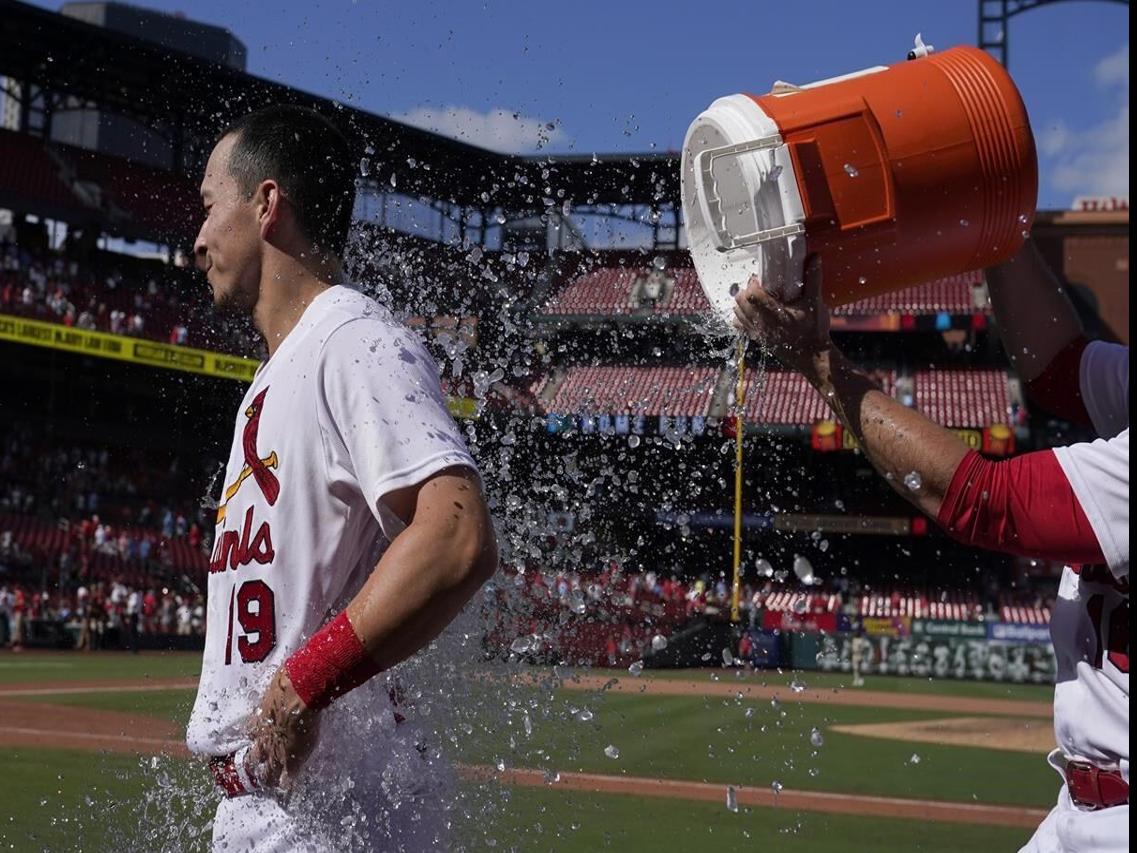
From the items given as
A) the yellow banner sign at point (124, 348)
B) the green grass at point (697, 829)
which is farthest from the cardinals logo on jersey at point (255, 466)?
the yellow banner sign at point (124, 348)

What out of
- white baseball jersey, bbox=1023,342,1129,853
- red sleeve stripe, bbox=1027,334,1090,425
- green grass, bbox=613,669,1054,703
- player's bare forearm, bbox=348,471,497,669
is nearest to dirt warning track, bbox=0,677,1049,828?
red sleeve stripe, bbox=1027,334,1090,425

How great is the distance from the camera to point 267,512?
7.82ft

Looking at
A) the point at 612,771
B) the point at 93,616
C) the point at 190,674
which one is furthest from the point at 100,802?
the point at 93,616

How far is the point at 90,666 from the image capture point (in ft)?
67.6

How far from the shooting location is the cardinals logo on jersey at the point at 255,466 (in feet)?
7.85

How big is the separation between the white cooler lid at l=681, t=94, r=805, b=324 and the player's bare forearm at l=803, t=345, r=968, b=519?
19cm

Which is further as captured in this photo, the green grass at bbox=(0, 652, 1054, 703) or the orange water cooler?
the green grass at bbox=(0, 652, 1054, 703)

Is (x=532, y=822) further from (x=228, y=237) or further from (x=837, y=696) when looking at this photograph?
(x=837, y=696)

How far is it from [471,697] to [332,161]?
6.50ft

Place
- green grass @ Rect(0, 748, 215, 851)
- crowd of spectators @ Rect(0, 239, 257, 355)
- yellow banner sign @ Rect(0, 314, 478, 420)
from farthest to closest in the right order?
crowd of spectators @ Rect(0, 239, 257, 355) → yellow banner sign @ Rect(0, 314, 478, 420) → green grass @ Rect(0, 748, 215, 851)

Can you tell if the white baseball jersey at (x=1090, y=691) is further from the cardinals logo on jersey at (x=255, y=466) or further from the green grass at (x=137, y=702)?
the green grass at (x=137, y=702)

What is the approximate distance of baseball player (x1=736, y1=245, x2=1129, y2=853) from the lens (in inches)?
A: 90.0

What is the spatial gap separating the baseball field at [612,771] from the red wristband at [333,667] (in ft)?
2.55

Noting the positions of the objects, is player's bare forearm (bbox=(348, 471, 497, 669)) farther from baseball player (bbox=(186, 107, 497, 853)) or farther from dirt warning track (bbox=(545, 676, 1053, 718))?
dirt warning track (bbox=(545, 676, 1053, 718))
